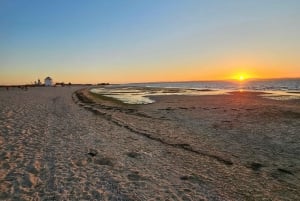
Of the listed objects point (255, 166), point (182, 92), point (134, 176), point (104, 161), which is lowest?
point (255, 166)

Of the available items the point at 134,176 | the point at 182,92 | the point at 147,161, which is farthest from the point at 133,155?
the point at 182,92

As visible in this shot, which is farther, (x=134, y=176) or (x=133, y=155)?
(x=133, y=155)

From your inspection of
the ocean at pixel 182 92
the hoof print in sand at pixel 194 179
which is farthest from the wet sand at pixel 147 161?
the ocean at pixel 182 92

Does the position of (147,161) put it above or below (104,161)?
below

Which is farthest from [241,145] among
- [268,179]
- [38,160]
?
[38,160]

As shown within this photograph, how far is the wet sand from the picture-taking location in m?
6.60

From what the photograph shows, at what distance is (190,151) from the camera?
10609mm

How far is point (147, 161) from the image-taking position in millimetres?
9125

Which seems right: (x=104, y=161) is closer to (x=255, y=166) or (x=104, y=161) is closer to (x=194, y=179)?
(x=194, y=179)

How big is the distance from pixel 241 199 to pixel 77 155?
599 centimetres

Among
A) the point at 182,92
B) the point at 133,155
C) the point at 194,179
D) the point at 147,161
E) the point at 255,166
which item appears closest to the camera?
the point at 194,179

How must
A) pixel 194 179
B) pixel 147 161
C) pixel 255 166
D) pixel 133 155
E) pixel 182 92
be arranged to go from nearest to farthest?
pixel 194 179 < pixel 255 166 < pixel 147 161 < pixel 133 155 < pixel 182 92

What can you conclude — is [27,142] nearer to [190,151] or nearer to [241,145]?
[190,151]

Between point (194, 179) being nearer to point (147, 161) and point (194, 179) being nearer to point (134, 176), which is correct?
point (134, 176)
